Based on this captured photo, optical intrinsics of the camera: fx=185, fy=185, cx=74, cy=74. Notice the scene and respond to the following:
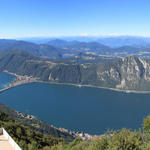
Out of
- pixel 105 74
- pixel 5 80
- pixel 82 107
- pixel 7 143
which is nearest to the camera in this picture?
pixel 7 143

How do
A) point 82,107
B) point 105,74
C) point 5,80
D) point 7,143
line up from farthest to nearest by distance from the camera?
point 105,74 → point 5,80 → point 82,107 → point 7,143

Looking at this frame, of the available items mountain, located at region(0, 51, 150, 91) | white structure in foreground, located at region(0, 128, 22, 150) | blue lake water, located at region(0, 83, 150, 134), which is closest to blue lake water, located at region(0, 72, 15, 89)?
blue lake water, located at region(0, 83, 150, 134)

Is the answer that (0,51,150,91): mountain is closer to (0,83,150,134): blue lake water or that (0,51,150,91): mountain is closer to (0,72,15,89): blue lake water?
(0,72,15,89): blue lake water

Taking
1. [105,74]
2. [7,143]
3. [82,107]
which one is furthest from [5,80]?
[7,143]

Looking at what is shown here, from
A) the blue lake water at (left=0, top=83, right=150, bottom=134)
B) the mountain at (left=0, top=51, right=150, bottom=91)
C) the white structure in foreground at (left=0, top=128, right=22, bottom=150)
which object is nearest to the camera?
the white structure in foreground at (left=0, top=128, right=22, bottom=150)

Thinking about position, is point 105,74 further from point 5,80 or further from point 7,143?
point 7,143

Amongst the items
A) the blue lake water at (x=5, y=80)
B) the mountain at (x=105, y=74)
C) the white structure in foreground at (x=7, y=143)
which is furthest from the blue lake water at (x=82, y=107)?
the white structure in foreground at (x=7, y=143)

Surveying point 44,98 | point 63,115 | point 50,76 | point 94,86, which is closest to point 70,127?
point 63,115

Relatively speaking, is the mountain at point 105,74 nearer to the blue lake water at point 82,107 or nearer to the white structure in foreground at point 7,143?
the blue lake water at point 82,107

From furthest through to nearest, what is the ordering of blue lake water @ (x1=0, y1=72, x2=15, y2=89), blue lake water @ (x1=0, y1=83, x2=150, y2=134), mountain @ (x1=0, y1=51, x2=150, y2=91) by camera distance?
mountain @ (x1=0, y1=51, x2=150, y2=91)
blue lake water @ (x1=0, y1=72, x2=15, y2=89)
blue lake water @ (x1=0, y1=83, x2=150, y2=134)
